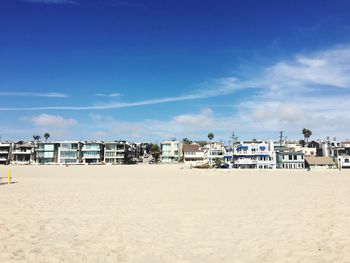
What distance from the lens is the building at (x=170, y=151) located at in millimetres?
141375

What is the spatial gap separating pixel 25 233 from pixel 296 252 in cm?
861

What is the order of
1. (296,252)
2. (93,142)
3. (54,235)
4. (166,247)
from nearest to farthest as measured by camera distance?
(296,252) → (166,247) → (54,235) → (93,142)

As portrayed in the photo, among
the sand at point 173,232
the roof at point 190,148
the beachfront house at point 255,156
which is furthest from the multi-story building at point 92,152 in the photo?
the sand at point 173,232

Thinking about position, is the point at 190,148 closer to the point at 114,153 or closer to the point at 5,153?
the point at 114,153

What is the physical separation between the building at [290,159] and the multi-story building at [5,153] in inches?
3811

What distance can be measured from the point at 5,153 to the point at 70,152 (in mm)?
25673

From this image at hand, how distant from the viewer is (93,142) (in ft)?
400

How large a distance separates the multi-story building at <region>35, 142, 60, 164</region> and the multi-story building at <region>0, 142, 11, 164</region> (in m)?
11.4

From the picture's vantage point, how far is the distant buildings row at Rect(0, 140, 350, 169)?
98.6 meters

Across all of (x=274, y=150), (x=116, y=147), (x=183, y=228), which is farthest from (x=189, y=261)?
(x=116, y=147)

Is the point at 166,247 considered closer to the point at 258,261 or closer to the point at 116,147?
the point at 258,261

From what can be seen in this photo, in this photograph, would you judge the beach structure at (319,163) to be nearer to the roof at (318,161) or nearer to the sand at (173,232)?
the roof at (318,161)

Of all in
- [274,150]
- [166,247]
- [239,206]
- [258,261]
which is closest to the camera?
[258,261]

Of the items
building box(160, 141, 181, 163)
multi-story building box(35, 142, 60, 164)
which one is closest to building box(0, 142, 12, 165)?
multi-story building box(35, 142, 60, 164)
